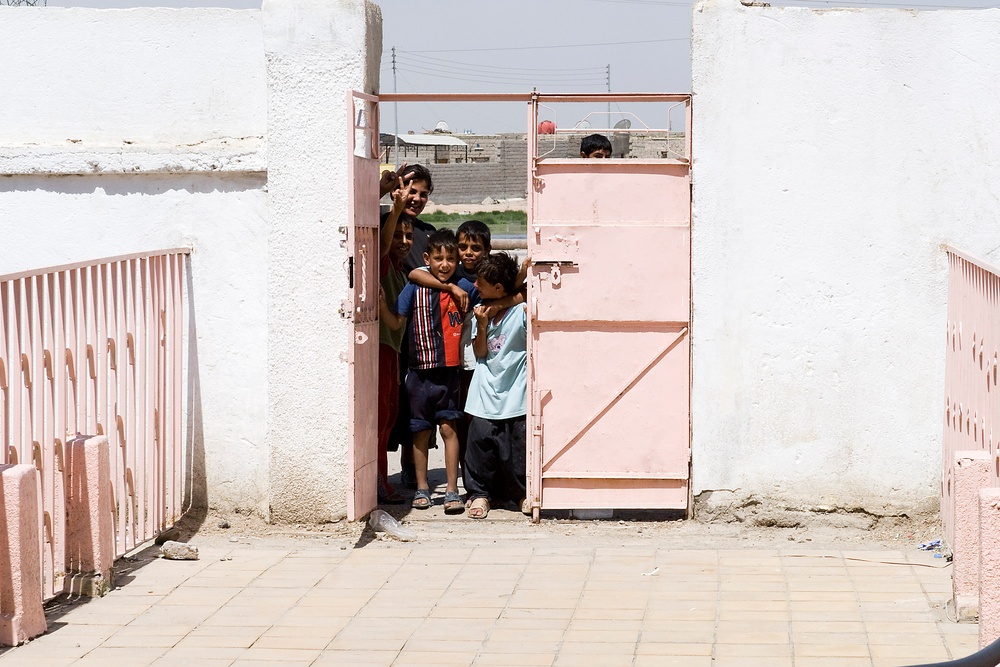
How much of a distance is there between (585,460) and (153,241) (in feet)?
8.91

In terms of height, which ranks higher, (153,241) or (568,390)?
(153,241)

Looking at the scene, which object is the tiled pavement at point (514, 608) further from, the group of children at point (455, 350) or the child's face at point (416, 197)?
the child's face at point (416, 197)

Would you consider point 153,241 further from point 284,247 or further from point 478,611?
point 478,611

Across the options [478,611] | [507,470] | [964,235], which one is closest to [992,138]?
[964,235]

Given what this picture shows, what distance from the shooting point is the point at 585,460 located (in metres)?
7.07

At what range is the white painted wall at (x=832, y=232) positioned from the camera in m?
6.68

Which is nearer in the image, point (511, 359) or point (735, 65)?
point (735, 65)

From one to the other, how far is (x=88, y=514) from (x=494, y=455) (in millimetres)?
2541

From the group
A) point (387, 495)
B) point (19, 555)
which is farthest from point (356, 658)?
point (387, 495)

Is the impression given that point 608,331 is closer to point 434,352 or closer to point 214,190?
point 434,352

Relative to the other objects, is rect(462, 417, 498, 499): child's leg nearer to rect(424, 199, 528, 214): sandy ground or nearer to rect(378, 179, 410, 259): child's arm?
rect(378, 179, 410, 259): child's arm

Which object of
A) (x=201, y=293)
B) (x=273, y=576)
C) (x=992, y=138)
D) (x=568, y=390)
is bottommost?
(x=273, y=576)

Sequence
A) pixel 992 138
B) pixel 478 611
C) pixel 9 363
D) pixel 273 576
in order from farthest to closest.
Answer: pixel 992 138 → pixel 273 576 → pixel 478 611 → pixel 9 363

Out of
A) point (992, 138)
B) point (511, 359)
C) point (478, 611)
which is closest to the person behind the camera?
point (478, 611)
